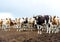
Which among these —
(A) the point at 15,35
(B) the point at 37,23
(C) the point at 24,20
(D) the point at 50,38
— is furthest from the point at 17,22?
(D) the point at 50,38

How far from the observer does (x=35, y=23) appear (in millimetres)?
31938

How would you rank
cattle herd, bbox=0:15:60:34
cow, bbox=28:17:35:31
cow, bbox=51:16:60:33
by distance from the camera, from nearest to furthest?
1. cow, bbox=51:16:60:33
2. cattle herd, bbox=0:15:60:34
3. cow, bbox=28:17:35:31

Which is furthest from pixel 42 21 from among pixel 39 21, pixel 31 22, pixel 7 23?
pixel 7 23

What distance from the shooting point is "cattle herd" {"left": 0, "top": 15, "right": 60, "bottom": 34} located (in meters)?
29.5

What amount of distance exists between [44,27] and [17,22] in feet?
17.3

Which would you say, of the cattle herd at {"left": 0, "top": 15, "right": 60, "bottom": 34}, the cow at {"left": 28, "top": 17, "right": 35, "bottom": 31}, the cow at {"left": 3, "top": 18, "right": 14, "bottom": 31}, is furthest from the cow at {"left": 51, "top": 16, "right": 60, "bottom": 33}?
the cow at {"left": 3, "top": 18, "right": 14, "bottom": 31}

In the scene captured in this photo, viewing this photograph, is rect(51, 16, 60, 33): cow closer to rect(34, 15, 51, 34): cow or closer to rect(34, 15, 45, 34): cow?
rect(34, 15, 51, 34): cow

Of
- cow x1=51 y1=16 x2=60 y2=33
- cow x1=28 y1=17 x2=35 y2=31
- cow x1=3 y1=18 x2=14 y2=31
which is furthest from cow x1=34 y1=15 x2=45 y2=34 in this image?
cow x1=3 y1=18 x2=14 y2=31

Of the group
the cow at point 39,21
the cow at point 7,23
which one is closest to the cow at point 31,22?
the cow at point 39,21

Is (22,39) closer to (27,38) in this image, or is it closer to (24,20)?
(27,38)

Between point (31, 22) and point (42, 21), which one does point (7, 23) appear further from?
point (42, 21)

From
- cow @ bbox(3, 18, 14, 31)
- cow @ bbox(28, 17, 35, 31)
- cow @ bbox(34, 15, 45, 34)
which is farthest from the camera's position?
cow @ bbox(3, 18, 14, 31)

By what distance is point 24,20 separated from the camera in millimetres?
33781

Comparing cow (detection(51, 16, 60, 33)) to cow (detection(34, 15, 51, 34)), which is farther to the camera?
cow (detection(34, 15, 51, 34))
